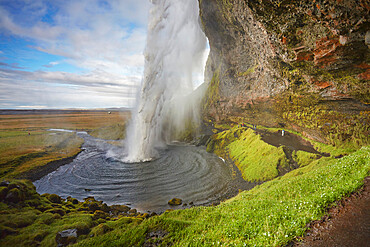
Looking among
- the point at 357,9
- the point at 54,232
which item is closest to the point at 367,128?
the point at 357,9

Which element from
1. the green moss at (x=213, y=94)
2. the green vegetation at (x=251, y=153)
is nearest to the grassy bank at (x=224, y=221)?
the green vegetation at (x=251, y=153)

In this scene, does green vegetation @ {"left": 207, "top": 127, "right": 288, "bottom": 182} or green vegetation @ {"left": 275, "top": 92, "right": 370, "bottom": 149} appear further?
green vegetation @ {"left": 207, "top": 127, "right": 288, "bottom": 182}

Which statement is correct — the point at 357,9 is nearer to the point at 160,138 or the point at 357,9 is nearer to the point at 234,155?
the point at 234,155

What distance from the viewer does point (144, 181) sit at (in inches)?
1060

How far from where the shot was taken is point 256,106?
39.1m

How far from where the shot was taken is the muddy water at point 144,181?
21933mm

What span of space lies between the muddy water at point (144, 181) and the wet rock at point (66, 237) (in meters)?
9.11

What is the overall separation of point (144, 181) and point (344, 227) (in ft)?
→ 84.1

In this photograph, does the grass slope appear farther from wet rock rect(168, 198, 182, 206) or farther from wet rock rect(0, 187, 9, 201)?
wet rock rect(0, 187, 9, 201)

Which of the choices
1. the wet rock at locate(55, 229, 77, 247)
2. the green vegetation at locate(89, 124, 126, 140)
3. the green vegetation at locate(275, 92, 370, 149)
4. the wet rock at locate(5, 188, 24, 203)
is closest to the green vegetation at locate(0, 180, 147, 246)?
the wet rock at locate(5, 188, 24, 203)

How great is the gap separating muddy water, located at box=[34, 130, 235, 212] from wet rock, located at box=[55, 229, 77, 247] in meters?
9.11

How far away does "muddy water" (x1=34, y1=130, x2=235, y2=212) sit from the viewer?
2193 centimetres

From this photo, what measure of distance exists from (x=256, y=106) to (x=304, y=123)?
40.5 feet

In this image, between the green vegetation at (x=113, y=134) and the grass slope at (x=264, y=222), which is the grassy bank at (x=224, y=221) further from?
the green vegetation at (x=113, y=134)
